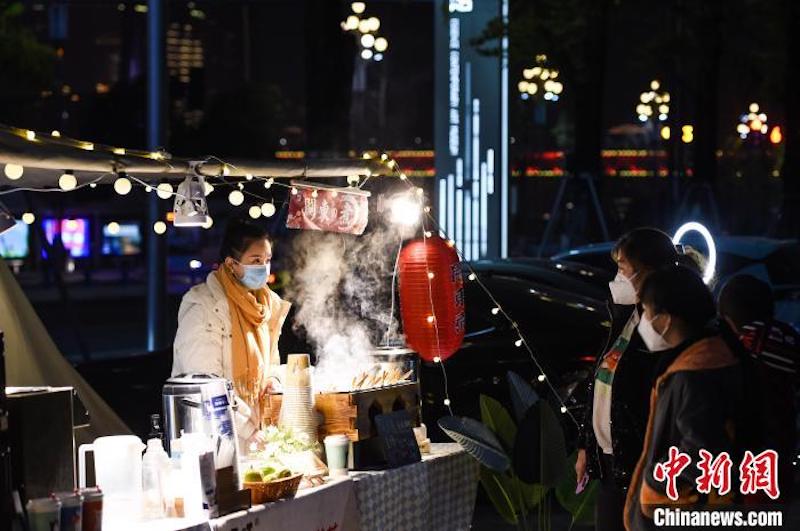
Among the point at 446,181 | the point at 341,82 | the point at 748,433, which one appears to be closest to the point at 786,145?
the point at 446,181

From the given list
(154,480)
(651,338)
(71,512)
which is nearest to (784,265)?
(651,338)

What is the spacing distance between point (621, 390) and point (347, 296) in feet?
9.52

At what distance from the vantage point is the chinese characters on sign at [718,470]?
4.82m

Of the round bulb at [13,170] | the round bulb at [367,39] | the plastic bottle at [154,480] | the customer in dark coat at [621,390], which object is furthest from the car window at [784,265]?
the round bulb at [13,170]

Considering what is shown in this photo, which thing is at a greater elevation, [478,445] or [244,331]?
Result: [244,331]

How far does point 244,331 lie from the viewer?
688cm

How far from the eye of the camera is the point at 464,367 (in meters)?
10.8

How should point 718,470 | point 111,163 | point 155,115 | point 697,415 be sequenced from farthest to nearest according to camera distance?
1. point 155,115
2. point 111,163
3. point 718,470
4. point 697,415

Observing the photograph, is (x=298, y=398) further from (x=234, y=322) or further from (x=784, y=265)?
(x=784, y=265)

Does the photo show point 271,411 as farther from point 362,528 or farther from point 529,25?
point 529,25

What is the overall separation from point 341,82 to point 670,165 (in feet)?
69.9

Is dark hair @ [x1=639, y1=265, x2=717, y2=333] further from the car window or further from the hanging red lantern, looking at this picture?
the car window

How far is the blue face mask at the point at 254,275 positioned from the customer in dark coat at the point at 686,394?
2.37m

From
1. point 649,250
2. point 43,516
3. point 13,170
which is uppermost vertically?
point 13,170
